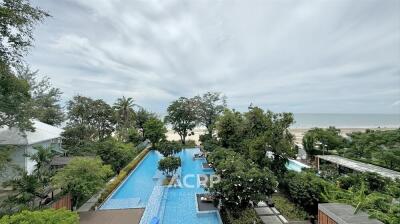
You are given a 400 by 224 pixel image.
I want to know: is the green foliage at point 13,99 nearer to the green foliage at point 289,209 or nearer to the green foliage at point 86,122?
the green foliage at point 86,122

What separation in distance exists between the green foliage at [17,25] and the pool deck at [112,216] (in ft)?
28.2

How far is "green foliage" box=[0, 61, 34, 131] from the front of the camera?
45.0ft

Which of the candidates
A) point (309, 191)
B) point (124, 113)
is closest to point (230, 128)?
A: point (309, 191)

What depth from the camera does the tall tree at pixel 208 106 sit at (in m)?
44.0

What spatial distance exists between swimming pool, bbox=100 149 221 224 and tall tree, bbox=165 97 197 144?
57.0 feet

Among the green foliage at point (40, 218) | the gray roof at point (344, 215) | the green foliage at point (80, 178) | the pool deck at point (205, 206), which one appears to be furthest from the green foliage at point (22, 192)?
the gray roof at point (344, 215)

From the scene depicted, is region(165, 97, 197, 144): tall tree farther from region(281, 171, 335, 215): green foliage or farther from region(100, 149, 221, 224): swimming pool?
region(281, 171, 335, 215): green foliage

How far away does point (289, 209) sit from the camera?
14875 mm

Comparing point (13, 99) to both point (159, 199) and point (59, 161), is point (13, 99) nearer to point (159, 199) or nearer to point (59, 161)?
point (59, 161)

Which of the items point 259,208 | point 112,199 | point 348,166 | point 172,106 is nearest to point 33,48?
point 112,199

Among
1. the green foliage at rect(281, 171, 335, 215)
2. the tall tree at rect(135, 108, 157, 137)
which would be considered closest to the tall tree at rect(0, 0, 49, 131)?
the green foliage at rect(281, 171, 335, 215)

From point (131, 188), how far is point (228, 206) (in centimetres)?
972

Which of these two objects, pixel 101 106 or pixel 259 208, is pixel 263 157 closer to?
pixel 259 208

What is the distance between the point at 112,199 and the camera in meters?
17.5
